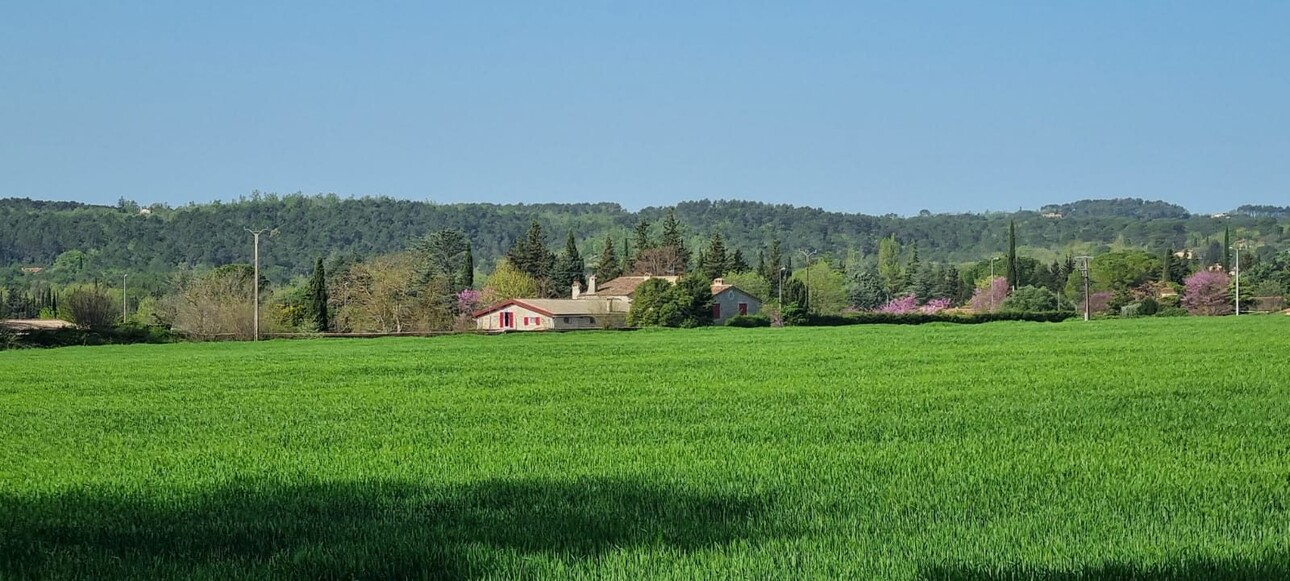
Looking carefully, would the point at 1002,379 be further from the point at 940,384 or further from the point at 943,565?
the point at 943,565

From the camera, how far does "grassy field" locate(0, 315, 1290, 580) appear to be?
8070 millimetres

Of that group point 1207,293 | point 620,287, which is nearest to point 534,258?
point 620,287

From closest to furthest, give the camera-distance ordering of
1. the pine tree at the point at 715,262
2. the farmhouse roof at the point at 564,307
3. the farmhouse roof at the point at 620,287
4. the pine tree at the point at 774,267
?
1. the farmhouse roof at the point at 564,307
2. the farmhouse roof at the point at 620,287
3. the pine tree at the point at 774,267
4. the pine tree at the point at 715,262

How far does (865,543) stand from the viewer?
8492 millimetres

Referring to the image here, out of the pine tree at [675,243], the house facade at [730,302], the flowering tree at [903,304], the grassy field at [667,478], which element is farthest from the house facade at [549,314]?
the grassy field at [667,478]

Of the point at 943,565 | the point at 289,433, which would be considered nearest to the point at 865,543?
the point at 943,565

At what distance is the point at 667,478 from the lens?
11.9 metres

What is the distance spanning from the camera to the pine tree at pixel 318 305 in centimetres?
9894

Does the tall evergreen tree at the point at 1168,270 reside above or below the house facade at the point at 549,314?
above

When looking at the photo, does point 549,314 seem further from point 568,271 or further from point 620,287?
point 568,271

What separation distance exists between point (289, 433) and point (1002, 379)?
600 inches

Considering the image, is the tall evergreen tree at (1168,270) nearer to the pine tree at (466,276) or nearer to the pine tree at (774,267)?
the pine tree at (774,267)

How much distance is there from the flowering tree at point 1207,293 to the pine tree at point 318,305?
244 feet

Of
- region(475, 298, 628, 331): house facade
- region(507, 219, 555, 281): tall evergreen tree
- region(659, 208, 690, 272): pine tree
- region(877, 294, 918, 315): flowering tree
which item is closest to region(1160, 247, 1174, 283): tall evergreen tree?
region(877, 294, 918, 315): flowering tree
